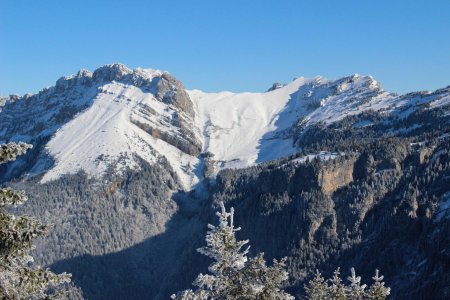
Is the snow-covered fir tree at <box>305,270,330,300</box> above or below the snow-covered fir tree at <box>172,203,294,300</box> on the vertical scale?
below

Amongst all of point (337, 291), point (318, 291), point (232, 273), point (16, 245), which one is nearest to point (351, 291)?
point (337, 291)

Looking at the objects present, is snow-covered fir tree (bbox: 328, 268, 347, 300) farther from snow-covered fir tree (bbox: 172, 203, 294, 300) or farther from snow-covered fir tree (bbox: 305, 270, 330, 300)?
snow-covered fir tree (bbox: 172, 203, 294, 300)

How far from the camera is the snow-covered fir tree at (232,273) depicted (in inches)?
1029

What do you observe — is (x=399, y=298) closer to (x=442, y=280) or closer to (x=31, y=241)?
(x=442, y=280)

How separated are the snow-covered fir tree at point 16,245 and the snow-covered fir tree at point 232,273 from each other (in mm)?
6946

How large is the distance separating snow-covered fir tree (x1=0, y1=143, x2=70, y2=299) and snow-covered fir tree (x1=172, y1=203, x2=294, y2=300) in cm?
695

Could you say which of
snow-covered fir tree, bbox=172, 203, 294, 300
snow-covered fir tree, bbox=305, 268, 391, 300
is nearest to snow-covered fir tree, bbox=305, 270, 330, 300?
snow-covered fir tree, bbox=305, 268, 391, 300

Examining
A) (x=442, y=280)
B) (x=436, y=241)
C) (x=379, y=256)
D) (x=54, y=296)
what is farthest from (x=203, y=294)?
(x=379, y=256)

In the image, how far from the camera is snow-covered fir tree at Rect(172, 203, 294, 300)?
26125mm

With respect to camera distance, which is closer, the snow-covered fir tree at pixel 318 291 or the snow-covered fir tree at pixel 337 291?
the snow-covered fir tree at pixel 337 291

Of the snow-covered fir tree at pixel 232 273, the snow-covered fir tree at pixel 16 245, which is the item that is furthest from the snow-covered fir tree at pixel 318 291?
the snow-covered fir tree at pixel 16 245

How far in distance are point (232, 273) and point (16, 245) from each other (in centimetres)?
952

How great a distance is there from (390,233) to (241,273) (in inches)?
7077

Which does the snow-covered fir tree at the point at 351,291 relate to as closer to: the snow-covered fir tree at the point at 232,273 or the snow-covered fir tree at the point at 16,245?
the snow-covered fir tree at the point at 232,273
